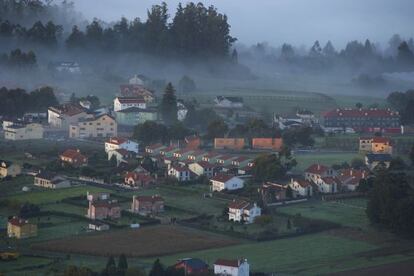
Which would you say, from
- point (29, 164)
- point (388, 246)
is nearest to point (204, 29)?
point (29, 164)

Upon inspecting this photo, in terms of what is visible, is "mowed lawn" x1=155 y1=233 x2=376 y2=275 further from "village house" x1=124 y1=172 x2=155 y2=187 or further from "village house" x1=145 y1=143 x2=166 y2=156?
"village house" x1=145 y1=143 x2=166 y2=156

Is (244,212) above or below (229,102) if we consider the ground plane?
below

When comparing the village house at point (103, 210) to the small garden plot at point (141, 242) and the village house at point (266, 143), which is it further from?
the village house at point (266, 143)

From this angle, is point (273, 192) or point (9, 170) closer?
point (273, 192)

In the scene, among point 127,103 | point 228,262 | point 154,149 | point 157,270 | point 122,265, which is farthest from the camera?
point 127,103

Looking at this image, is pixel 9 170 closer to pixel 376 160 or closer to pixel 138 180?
pixel 138 180

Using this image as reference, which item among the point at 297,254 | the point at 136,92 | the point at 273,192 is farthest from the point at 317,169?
the point at 136,92

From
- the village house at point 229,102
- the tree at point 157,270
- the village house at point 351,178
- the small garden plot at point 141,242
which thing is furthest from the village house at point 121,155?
the tree at point 157,270
